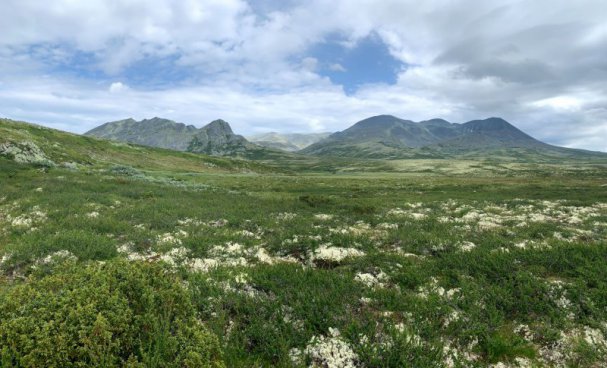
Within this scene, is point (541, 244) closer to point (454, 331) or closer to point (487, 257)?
point (487, 257)

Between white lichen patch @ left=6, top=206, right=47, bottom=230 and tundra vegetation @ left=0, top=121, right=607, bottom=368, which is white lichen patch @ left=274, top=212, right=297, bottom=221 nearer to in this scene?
tundra vegetation @ left=0, top=121, right=607, bottom=368

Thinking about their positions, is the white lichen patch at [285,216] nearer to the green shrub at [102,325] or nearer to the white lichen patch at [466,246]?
the white lichen patch at [466,246]

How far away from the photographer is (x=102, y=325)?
5742mm

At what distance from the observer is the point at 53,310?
241 inches

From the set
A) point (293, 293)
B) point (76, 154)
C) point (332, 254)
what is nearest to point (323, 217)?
point (332, 254)

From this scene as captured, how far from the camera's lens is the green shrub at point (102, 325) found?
17.8 feet

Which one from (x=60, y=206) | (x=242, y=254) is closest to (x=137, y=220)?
(x=60, y=206)

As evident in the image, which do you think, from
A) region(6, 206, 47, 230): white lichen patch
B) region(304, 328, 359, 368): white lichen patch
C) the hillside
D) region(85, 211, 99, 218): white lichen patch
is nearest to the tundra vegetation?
region(304, 328, 359, 368): white lichen patch

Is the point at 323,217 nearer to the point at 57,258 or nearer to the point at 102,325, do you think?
the point at 57,258

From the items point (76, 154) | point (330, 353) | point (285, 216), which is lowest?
point (285, 216)

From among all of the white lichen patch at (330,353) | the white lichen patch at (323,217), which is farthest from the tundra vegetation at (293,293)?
the white lichen patch at (323,217)

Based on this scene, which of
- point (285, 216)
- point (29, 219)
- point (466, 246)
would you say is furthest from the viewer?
point (285, 216)

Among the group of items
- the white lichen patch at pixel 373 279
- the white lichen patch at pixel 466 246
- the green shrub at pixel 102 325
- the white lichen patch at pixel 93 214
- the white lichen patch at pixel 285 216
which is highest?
the green shrub at pixel 102 325

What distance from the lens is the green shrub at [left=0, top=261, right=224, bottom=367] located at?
17.8 ft
